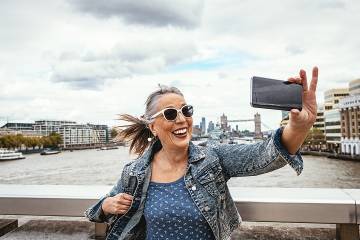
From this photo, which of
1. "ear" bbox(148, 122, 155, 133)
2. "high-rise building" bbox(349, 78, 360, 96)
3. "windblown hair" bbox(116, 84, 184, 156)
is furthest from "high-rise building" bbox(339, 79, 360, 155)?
"ear" bbox(148, 122, 155, 133)

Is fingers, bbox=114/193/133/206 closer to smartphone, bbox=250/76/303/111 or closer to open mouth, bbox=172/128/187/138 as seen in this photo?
open mouth, bbox=172/128/187/138

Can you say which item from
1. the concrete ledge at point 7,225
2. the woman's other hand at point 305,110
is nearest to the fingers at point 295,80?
the woman's other hand at point 305,110

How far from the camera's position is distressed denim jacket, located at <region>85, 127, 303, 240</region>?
5.18 ft

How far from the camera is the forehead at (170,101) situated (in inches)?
74.2

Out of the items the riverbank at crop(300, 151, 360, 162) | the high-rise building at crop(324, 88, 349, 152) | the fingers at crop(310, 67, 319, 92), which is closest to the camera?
the fingers at crop(310, 67, 319, 92)

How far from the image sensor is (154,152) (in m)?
2.09

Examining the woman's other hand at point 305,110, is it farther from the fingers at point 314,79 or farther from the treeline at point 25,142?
the treeline at point 25,142

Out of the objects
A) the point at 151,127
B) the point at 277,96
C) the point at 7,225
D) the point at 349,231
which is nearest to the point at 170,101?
the point at 151,127

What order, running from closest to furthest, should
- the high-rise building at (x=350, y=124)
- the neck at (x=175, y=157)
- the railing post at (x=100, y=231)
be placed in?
the neck at (x=175, y=157) → the railing post at (x=100, y=231) → the high-rise building at (x=350, y=124)

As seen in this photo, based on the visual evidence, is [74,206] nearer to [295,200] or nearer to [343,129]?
[295,200]

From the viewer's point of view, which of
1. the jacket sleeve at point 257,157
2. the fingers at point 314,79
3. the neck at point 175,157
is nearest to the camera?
the fingers at point 314,79

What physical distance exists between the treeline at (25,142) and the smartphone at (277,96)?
3995 inches

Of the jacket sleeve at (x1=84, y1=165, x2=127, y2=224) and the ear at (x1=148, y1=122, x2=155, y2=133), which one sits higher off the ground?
the ear at (x1=148, y1=122, x2=155, y2=133)

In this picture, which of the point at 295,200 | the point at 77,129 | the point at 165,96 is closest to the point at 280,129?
the point at 165,96
